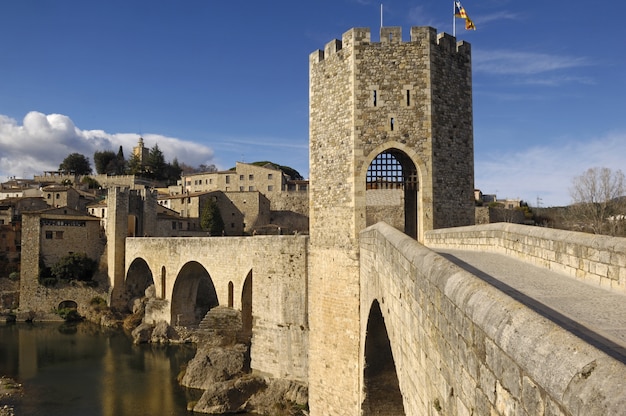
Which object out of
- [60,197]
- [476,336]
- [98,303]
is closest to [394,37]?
[476,336]

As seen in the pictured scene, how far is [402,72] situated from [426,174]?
2.50 metres

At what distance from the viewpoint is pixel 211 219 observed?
4425cm

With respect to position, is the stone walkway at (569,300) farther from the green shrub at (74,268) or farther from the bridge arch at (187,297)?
the green shrub at (74,268)

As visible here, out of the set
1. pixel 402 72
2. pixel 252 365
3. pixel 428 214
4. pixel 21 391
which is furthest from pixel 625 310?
pixel 21 391

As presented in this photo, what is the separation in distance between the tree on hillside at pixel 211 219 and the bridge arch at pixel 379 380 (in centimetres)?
3551

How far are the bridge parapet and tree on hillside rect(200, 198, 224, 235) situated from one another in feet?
120

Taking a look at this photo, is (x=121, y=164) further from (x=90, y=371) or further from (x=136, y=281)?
(x=90, y=371)

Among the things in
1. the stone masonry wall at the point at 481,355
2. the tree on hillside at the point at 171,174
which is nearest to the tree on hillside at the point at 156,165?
the tree on hillside at the point at 171,174

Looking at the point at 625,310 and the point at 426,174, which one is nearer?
the point at 625,310

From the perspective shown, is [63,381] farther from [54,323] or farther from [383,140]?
[383,140]

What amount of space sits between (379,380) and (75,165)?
7349cm

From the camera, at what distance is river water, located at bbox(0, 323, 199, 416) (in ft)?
58.0

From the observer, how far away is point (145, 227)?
122 feet

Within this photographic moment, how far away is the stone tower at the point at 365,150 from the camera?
11.2 m
